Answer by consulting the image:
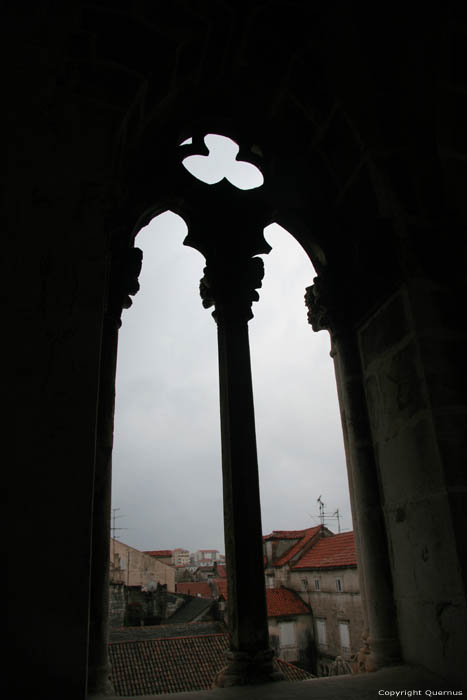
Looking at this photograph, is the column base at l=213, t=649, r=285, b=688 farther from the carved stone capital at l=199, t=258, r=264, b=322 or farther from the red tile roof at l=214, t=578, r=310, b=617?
the red tile roof at l=214, t=578, r=310, b=617

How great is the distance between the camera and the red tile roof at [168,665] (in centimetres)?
799

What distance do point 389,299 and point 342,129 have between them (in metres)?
1.08

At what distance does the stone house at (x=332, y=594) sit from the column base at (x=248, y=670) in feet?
46.2

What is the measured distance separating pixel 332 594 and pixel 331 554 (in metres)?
1.23

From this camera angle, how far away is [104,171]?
1687 mm

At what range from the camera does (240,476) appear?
234 centimetres

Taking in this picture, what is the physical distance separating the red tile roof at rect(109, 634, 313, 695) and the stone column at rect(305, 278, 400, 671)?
668cm

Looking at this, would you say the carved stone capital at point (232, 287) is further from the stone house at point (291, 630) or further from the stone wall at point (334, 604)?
the stone house at point (291, 630)

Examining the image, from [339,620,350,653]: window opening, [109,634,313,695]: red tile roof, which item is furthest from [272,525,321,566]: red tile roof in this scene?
[109,634,313,695]: red tile roof

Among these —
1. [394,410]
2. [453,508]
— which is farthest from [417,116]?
[453,508]

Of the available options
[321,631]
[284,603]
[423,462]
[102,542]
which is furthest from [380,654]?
[321,631]

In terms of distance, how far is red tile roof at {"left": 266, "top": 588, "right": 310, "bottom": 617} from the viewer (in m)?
17.6

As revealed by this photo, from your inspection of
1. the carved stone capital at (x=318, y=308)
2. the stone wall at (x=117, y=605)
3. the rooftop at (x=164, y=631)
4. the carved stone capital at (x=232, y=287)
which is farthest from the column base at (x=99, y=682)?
the stone wall at (x=117, y=605)

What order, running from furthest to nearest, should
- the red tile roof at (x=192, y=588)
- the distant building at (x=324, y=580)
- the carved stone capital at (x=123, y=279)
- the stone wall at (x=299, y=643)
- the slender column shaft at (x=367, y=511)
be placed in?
the red tile roof at (x=192, y=588) → the stone wall at (x=299, y=643) → the distant building at (x=324, y=580) → the carved stone capital at (x=123, y=279) → the slender column shaft at (x=367, y=511)
